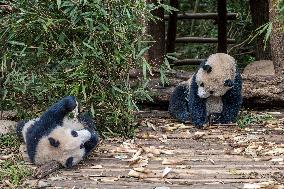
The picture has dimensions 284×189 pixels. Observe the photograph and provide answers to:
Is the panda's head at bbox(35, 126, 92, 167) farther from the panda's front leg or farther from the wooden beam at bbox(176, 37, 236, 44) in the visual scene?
the wooden beam at bbox(176, 37, 236, 44)

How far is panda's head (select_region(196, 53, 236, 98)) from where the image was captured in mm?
5336

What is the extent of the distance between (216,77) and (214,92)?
13 centimetres

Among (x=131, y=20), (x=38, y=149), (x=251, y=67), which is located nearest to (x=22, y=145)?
(x=38, y=149)

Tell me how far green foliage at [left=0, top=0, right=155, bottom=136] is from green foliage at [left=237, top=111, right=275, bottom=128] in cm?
103

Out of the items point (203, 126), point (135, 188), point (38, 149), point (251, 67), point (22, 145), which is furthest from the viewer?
point (251, 67)

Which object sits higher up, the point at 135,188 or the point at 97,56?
the point at 97,56

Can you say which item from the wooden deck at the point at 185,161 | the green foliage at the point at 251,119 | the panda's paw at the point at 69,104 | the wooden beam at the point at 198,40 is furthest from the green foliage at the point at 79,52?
the wooden beam at the point at 198,40

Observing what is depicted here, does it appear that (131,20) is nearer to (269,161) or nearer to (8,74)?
(8,74)

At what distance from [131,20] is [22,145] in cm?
130

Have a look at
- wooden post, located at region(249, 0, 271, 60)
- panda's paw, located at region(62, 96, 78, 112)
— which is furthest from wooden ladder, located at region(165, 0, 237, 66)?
panda's paw, located at region(62, 96, 78, 112)

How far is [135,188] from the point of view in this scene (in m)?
3.72

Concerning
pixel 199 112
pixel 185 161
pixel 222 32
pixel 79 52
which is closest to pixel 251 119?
pixel 199 112

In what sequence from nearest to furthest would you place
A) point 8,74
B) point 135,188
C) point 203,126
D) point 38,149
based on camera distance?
point 135,188 < point 38,149 < point 8,74 < point 203,126

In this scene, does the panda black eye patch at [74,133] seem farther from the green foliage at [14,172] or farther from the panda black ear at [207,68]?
the panda black ear at [207,68]
